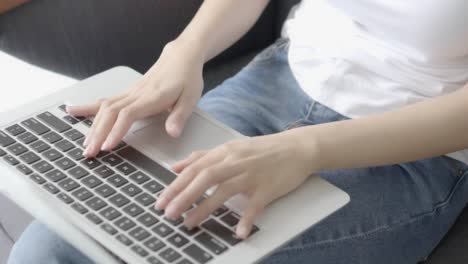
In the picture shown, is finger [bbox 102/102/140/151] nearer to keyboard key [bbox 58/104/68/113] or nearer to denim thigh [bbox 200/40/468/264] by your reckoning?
keyboard key [bbox 58/104/68/113]

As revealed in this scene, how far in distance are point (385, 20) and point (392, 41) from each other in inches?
1.1

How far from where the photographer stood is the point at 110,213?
69 cm

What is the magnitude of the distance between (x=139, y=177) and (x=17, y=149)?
139mm

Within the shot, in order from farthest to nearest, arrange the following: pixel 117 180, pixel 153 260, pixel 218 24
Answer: pixel 218 24
pixel 117 180
pixel 153 260

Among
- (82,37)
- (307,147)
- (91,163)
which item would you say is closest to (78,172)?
(91,163)

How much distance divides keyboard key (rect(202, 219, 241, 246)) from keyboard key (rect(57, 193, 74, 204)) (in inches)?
5.1

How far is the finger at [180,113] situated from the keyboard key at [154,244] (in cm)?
16

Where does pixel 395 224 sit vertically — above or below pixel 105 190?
below

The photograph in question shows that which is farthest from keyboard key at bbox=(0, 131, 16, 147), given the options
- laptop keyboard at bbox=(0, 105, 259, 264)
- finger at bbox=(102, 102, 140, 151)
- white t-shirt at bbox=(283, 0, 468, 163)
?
white t-shirt at bbox=(283, 0, 468, 163)

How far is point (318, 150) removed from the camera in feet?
2.49

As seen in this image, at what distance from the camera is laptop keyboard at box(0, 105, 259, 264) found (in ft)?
2.14

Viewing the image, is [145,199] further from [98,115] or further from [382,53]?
[382,53]

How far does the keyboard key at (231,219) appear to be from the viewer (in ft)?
2.24

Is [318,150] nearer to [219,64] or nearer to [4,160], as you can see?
[4,160]
